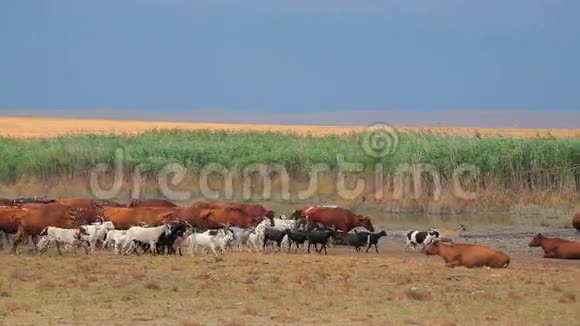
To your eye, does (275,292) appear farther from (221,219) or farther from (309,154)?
(309,154)

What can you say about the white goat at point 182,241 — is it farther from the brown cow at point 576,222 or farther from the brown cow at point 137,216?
the brown cow at point 576,222

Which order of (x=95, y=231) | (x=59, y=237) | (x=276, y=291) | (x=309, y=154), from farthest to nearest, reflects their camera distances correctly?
1. (x=309, y=154)
2. (x=95, y=231)
3. (x=59, y=237)
4. (x=276, y=291)

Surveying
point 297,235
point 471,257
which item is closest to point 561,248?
point 471,257

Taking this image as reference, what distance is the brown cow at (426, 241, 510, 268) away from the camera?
69.2 ft

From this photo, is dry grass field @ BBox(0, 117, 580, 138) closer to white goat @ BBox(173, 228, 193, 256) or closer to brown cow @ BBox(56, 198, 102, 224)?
brown cow @ BBox(56, 198, 102, 224)

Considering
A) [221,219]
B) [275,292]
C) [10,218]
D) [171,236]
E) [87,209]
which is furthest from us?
[221,219]

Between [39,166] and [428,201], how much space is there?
14796mm

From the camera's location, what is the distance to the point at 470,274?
19.9 m

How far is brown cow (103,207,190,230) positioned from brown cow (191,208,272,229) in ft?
3.25

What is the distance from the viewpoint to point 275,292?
1695 cm

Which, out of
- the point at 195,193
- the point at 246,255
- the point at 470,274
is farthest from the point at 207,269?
the point at 195,193

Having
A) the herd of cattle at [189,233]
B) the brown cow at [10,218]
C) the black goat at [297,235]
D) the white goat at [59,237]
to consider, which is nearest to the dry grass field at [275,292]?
the white goat at [59,237]

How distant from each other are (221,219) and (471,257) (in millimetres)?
7310
